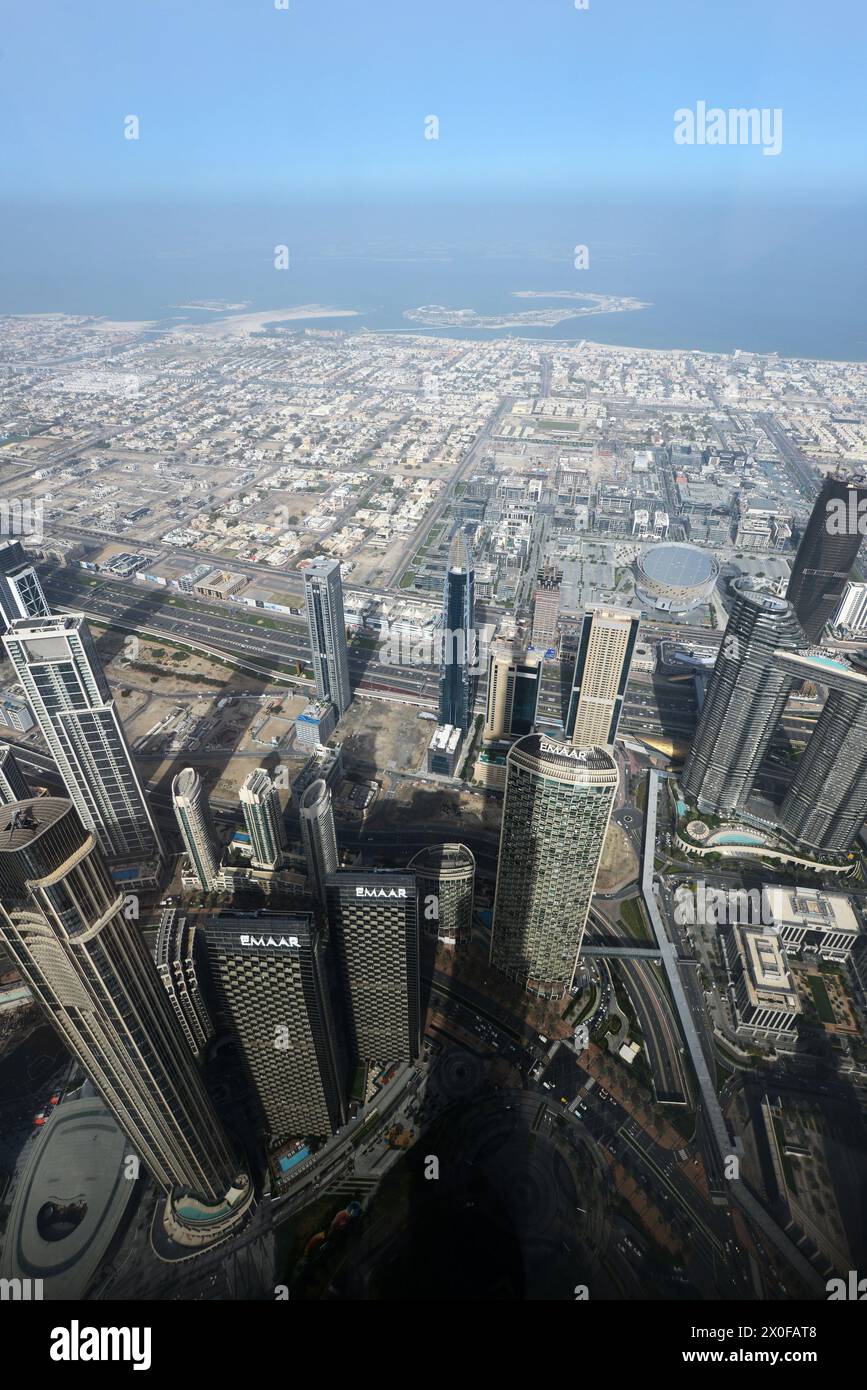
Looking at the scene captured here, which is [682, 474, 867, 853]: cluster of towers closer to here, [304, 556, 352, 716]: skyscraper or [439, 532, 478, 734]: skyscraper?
[439, 532, 478, 734]: skyscraper

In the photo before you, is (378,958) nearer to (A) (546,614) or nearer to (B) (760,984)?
(B) (760,984)

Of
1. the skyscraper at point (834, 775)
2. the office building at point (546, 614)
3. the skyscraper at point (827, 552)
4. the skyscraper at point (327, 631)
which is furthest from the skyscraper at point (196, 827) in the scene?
the skyscraper at point (827, 552)

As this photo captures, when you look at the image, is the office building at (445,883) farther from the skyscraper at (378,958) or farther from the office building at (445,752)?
the office building at (445,752)

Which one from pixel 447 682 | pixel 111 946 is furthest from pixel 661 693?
pixel 111 946

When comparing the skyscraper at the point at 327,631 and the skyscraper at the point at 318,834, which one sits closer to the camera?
the skyscraper at the point at 318,834

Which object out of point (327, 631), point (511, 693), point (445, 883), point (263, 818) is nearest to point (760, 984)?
point (445, 883)
